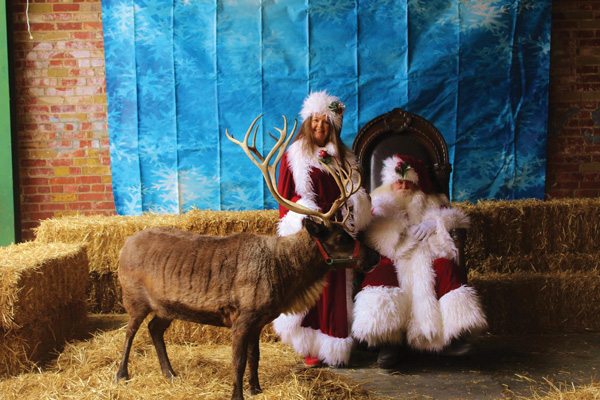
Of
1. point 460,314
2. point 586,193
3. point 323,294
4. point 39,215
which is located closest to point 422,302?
point 460,314

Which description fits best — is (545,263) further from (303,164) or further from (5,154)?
(5,154)

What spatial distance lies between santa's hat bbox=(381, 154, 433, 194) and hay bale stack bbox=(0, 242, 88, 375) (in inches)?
93.3

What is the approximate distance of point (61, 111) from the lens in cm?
497

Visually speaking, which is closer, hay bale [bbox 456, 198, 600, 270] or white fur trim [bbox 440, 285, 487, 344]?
white fur trim [bbox 440, 285, 487, 344]

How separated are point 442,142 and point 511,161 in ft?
4.07

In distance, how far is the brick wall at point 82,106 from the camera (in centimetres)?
494

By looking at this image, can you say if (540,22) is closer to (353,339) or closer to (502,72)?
(502,72)

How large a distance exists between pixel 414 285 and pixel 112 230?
2531 mm

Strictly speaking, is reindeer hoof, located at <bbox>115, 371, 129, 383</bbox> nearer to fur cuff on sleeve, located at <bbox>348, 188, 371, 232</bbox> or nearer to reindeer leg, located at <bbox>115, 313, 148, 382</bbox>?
reindeer leg, located at <bbox>115, 313, 148, 382</bbox>

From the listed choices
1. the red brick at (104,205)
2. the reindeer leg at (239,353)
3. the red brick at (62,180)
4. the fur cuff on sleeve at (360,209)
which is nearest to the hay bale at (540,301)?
the fur cuff on sleeve at (360,209)

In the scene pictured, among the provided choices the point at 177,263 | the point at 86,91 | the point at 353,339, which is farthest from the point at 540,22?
the point at 86,91

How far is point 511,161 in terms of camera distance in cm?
479

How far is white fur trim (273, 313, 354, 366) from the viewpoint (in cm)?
312

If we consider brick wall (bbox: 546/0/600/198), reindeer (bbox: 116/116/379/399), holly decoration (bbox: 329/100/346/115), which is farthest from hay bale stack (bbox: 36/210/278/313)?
brick wall (bbox: 546/0/600/198)
